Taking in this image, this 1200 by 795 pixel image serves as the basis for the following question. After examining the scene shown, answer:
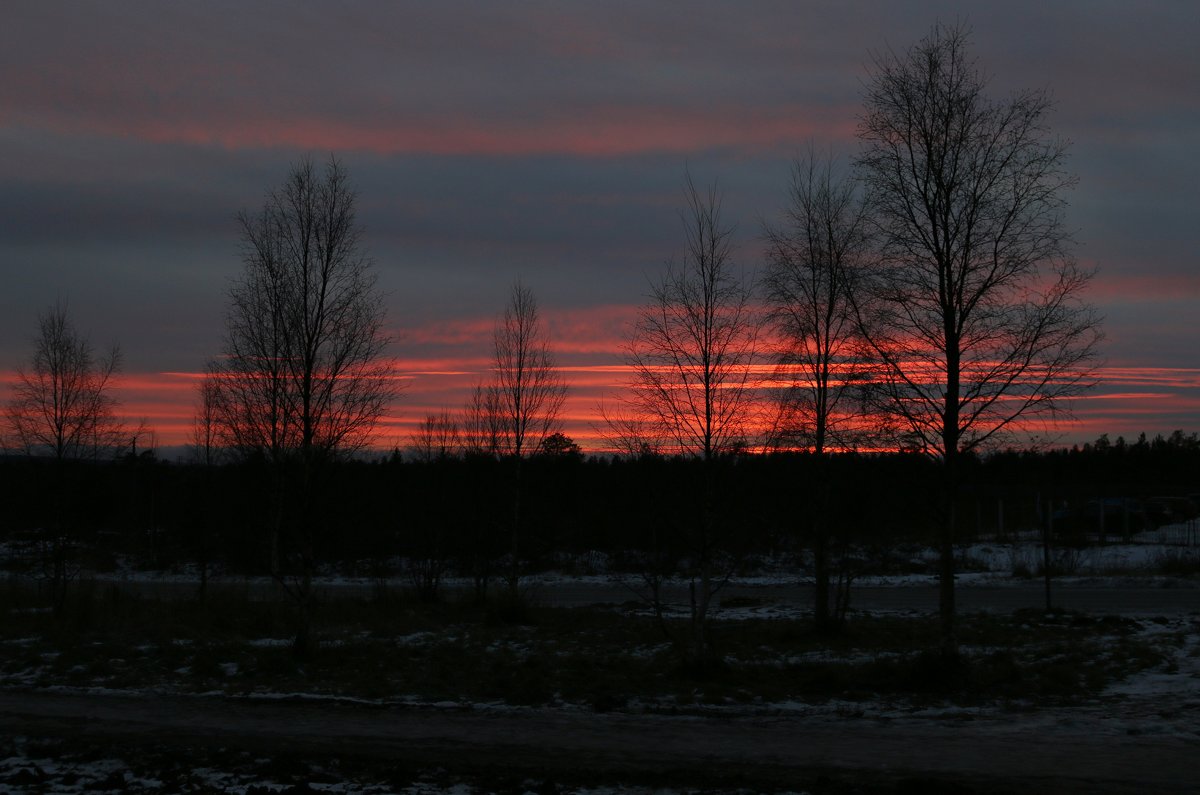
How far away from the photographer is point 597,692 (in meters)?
15.0

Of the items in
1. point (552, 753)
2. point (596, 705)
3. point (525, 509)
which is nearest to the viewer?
point (552, 753)

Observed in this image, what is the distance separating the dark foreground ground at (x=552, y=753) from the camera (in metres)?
9.88

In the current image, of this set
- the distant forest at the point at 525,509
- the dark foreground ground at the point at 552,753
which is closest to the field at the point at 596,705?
the dark foreground ground at the point at 552,753

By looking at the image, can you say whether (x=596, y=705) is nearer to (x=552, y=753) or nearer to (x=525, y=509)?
(x=552, y=753)

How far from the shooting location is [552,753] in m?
11.4

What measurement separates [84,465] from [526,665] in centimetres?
1914

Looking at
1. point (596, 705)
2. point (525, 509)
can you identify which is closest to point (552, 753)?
point (596, 705)

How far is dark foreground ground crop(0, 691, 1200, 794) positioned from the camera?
9883 mm

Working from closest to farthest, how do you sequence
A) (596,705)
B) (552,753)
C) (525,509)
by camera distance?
(552,753) → (596,705) → (525,509)

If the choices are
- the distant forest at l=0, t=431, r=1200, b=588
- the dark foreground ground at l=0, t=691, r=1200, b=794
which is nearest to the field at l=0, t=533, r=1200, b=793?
the dark foreground ground at l=0, t=691, r=1200, b=794

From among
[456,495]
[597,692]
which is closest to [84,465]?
[456,495]

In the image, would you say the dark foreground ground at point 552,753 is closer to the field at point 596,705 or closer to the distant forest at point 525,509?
the field at point 596,705

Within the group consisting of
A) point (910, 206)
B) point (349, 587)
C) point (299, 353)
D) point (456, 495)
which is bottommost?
point (349, 587)

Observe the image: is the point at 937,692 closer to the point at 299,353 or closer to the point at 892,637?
the point at 892,637
